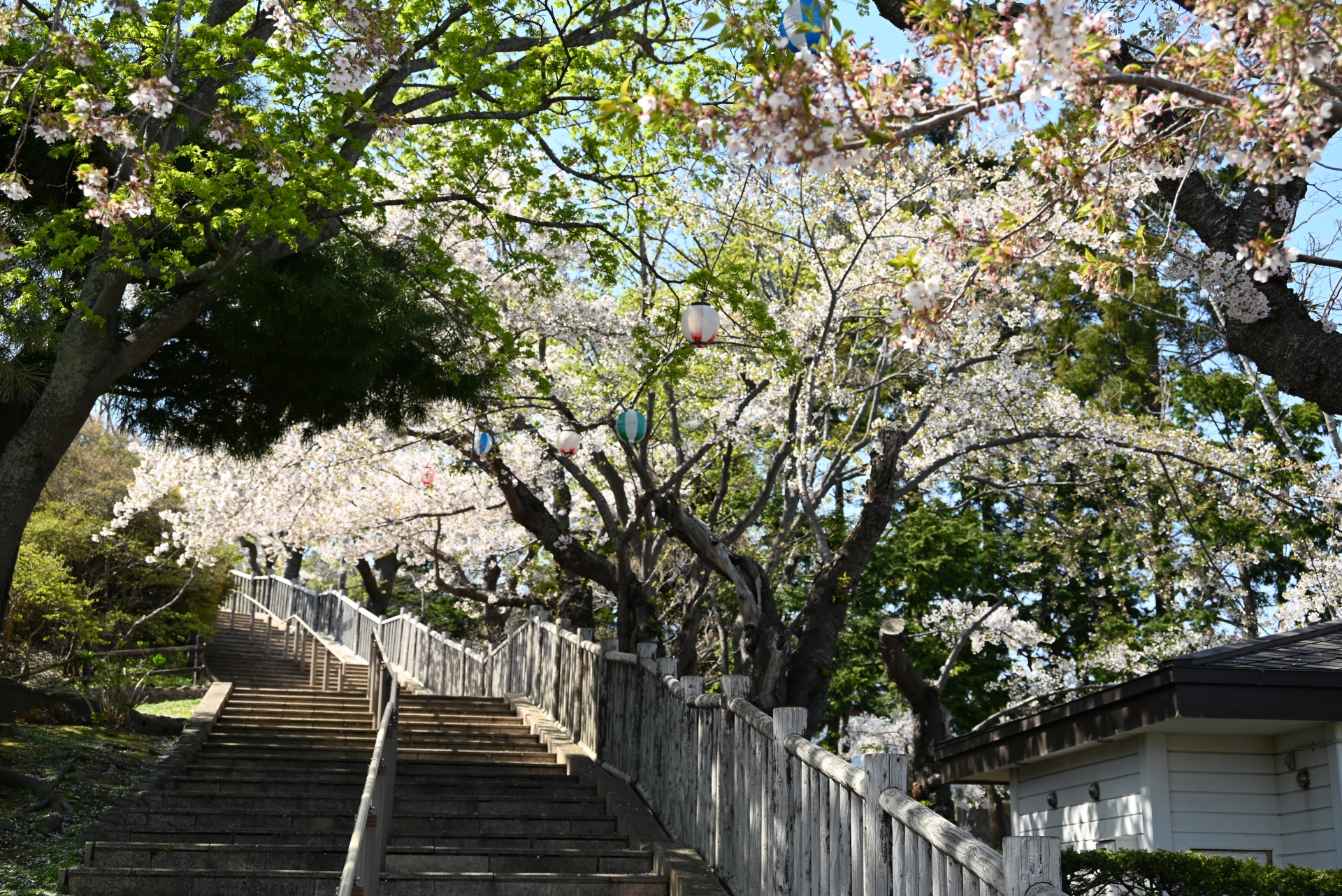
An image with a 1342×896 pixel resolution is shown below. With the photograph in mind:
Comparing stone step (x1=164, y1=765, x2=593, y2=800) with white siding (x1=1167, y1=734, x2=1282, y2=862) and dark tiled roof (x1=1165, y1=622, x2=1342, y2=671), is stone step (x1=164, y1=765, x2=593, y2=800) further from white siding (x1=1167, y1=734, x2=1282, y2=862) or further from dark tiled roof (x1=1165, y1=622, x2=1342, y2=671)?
dark tiled roof (x1=1165, y1=622, x2=1342, y2=671)

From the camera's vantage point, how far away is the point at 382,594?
1266 inches

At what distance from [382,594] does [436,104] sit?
22.3 metres

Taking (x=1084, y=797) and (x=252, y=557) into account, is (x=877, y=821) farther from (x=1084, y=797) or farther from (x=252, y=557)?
(x=252, y=557)

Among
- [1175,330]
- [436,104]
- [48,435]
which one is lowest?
[48,435]

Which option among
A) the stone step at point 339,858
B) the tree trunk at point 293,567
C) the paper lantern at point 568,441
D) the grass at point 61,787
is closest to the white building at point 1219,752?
the stone step at point 339,858

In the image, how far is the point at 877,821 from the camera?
5.12m

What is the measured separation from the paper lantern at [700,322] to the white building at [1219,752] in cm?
399

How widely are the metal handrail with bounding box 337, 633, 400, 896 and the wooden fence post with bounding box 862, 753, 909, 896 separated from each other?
217 centimetres

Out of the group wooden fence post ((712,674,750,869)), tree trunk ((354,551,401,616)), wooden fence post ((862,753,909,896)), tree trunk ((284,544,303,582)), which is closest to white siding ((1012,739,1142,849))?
wooden fence post ((712,674,750,869))

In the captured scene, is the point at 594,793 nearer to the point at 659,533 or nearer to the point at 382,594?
the point at 659,533

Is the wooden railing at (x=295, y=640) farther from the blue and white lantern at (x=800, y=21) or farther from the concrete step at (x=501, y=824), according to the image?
the blue and white lantern at (x=800, y=21)

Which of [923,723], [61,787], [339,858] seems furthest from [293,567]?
[339,858]

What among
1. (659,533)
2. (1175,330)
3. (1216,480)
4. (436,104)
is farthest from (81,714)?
(1175,330)

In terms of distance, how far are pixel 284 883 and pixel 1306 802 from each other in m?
6.73
